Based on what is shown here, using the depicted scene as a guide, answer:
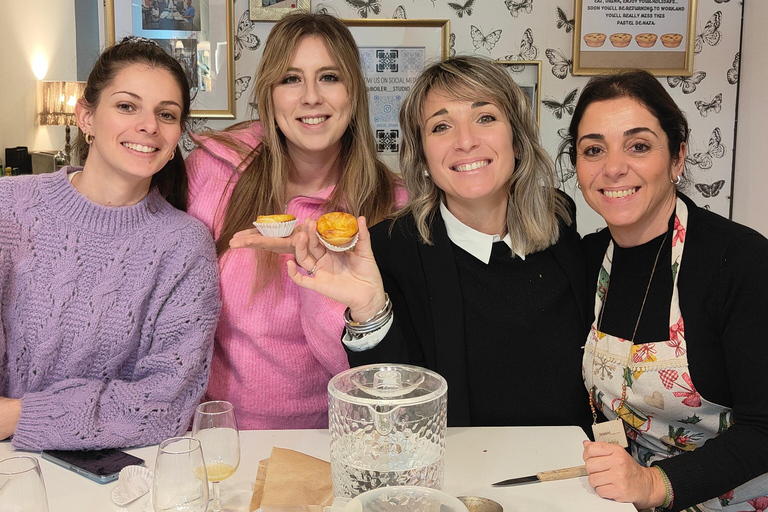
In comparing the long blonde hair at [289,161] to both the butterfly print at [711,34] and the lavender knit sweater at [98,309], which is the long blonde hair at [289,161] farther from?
the butterfly print at [711,34]

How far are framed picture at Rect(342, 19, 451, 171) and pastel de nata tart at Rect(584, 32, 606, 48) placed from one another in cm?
63

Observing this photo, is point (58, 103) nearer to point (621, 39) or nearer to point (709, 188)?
point (621, 39)

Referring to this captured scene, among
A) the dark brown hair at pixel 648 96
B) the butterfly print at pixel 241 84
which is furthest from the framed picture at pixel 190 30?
the dark brown hair at pixel 648 96

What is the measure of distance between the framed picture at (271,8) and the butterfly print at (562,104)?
1187 mm

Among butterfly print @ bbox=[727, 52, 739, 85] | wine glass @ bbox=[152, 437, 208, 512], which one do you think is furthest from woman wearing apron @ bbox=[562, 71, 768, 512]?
butterfly print @ bbox=[727, 52, 739, 85]

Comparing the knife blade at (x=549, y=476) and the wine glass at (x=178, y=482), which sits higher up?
the wine glass at (x=178, y=482)

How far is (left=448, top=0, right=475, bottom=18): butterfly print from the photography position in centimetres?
303

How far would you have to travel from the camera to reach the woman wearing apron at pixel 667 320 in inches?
57.0

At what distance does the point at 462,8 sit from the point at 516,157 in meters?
1.37

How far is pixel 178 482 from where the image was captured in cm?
105

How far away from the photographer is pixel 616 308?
1.73 meters

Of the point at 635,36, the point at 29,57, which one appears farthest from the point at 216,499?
the point at 29,57

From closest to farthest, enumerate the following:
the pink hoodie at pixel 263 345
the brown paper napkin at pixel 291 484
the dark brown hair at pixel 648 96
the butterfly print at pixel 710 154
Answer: the brown paper napkin at pixel 291 484
the dark brown hair at pixel 648 96
the pink hoodie at pixel 263 345
the butterfly print at pixel 710 154

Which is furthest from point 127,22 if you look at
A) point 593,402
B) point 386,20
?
point 593,402
